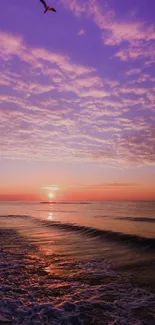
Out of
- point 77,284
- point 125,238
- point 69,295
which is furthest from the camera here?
point 125,238

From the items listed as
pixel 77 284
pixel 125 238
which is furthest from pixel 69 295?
pixel 125 238

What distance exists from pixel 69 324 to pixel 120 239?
1401 centimetres

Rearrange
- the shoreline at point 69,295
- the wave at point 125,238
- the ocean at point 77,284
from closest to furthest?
1. the shoreline at point 69,295
2. the ocean at point 77,284
3. the wave at point 125,238

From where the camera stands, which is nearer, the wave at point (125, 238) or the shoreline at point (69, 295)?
the shoreline at point (69, 295)

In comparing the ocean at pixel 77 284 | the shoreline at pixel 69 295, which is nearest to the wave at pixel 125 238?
the ocean at pixel 77 284

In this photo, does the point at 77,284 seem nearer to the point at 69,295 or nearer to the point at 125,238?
the point at 69,295

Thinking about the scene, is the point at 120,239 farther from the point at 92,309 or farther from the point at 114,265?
the point at 92,309

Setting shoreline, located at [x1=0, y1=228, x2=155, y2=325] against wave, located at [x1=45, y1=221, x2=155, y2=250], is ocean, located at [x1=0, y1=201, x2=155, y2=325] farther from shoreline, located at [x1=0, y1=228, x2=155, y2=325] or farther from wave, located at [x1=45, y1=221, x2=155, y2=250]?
wave, located at [x1=45, y1=221, x2=155, y2=250]

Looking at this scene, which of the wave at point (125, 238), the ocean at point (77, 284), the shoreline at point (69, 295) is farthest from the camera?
the wave at point (125, 238)

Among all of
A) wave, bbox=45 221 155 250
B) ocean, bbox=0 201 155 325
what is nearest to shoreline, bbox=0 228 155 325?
ocean, bbox=0 201 155 325

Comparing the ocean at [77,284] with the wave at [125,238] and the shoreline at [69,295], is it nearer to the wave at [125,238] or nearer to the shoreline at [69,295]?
the shoreline at [69,295]

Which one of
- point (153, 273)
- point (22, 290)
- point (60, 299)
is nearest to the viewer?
point (60, 299)

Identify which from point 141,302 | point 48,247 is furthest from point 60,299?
point 48,247

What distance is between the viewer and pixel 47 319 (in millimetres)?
6672
